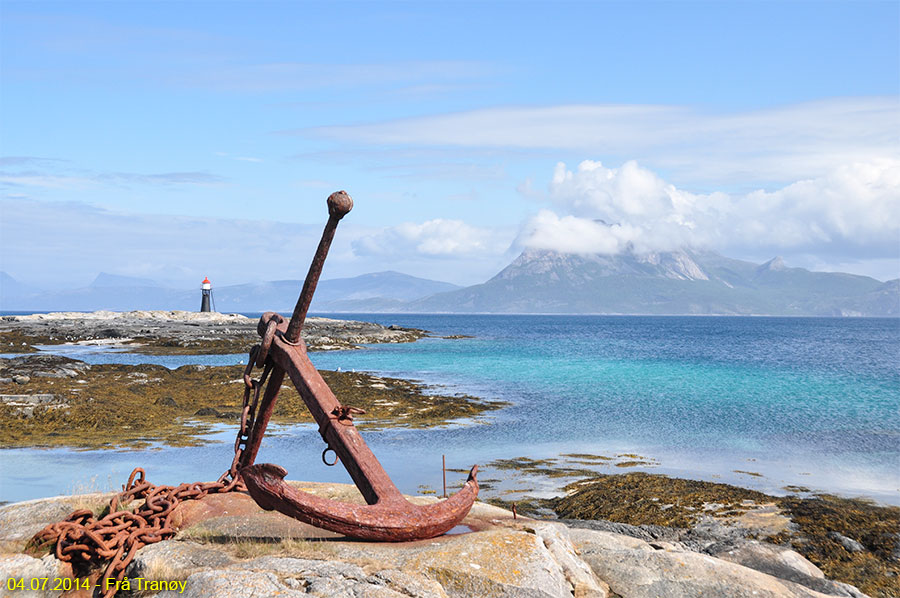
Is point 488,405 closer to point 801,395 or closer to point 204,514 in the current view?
point 801,395

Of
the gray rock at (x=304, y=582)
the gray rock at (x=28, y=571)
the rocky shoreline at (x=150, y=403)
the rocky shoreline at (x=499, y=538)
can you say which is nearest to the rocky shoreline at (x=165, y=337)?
the rocky shoreline at (x=150, y=403)

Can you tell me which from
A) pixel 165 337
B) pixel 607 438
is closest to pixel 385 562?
pixel 607 438

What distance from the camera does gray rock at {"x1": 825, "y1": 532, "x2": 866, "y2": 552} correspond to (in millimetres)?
10863

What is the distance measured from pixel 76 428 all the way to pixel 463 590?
17.2 meters

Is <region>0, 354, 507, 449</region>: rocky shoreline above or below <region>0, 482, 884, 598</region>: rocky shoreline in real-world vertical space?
below

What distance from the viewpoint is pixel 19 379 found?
2644 centimetres

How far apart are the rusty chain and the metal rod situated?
30 cm

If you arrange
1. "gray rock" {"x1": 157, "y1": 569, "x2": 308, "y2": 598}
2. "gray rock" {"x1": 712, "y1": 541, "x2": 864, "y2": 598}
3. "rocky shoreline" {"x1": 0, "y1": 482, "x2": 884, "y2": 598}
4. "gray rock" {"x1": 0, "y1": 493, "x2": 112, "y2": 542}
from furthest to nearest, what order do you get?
"gray rock" {"x1": 712, "y1": 541, "x2": 864, "y2": 598}, "gray rock" {"x1": 0, "y1": 493, "x2": 112, "y2": 542}, "rocky shoreline" {"x1": 0, "y1": 482, "x2": 884, "y2": 598}, "gray rock" {"x1": 157, "y1": 569, "x2": 308, "y2": 598}

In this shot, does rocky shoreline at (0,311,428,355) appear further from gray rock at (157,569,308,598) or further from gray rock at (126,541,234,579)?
gray rock at (157,569,308,598)

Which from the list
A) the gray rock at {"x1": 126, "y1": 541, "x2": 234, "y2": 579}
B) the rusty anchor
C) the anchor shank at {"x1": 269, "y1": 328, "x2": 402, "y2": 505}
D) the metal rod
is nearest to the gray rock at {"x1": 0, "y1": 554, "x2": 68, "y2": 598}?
the gray rock at {"x1": 126, "y1": 541, "x2": 234, "y2": 579}

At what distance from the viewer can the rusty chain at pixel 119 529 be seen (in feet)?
20.0
